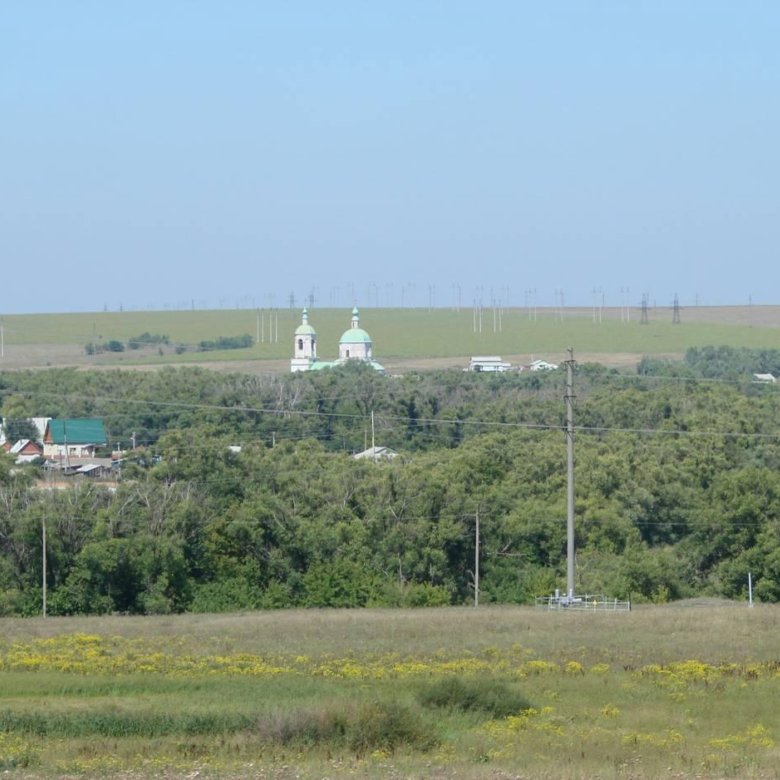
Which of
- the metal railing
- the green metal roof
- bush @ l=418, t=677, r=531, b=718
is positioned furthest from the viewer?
the green metal roof

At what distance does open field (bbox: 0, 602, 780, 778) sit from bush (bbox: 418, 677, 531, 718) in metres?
0.03

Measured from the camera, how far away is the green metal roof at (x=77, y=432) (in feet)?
369

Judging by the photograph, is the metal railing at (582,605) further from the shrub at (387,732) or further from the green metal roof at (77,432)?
the green metal roof at (77,432)

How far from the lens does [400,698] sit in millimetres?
24672

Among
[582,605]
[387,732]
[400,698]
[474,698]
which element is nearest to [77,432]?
[582,605]

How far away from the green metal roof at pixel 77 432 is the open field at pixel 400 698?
76.2 metres

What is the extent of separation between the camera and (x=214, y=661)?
1172 inches

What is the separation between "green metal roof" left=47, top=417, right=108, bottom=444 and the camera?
11244cm

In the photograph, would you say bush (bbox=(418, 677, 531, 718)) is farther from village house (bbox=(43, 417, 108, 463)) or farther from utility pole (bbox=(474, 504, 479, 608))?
village house (bbox=(43, 417, 108, 463))

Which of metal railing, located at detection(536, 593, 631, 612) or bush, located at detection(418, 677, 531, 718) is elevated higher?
bush, located at detection(418, 677, 531, 718)

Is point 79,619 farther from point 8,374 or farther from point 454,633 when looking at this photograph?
point 8,374

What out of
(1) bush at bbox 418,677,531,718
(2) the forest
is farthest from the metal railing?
(1) bush at bbox 418,677,531,718

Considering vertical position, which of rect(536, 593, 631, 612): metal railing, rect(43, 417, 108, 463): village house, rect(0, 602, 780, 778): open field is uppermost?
rect(0, 602, 780, 778): open field

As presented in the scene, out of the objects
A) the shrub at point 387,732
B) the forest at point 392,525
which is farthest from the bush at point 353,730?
the forest at point 392,525
